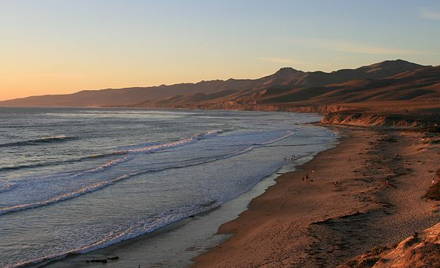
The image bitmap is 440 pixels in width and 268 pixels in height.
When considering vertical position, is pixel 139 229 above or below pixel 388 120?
below

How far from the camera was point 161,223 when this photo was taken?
566 inches

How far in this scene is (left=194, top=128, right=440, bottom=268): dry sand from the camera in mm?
10798

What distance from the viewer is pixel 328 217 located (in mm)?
13922

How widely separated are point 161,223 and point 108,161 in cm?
1601

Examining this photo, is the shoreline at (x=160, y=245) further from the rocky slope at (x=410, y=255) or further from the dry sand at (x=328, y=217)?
the rocky slope at (x=410, y=255)

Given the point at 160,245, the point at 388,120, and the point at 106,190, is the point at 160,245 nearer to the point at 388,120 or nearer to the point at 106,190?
the point at 106,190

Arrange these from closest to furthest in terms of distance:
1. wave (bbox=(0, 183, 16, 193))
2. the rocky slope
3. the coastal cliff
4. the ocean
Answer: the rocky slope, the ocean, wave (bbox=(0, 183, 16, 193)), the coastal cliff

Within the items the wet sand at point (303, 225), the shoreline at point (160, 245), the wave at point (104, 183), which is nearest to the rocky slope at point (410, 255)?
the wet sand at point (303, 225)

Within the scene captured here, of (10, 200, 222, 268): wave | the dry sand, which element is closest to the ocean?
(10, 200, 222, 268): wave

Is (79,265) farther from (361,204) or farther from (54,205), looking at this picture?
(361,204)

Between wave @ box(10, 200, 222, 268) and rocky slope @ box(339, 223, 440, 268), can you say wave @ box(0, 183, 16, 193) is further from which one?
rocky slope @ box(339, 223, 440, 268)

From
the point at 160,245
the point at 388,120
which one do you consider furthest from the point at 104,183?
the point at 388,120

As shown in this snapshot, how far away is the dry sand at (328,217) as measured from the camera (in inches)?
425

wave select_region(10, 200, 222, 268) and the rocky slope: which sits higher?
the rocky slope
